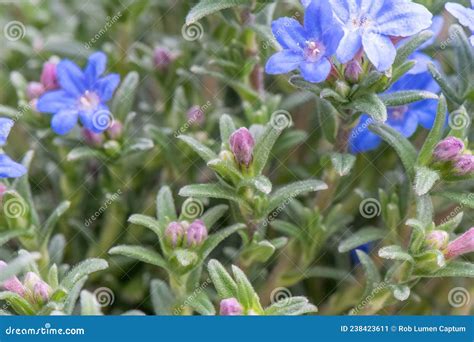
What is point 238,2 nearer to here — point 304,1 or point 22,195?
point 304,1

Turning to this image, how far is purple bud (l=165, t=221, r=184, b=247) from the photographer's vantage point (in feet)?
10.8

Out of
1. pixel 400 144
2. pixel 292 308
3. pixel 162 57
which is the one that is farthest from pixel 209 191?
pixel 162 57

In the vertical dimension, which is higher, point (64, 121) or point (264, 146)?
point (64, 121)

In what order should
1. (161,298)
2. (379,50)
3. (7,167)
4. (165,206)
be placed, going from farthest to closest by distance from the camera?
(161,298), (165,206), (7,167), (379,50)

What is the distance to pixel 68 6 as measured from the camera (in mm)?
5125

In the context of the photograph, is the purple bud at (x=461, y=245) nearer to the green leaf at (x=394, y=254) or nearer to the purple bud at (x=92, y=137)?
the green leaf at (x=394, y=254)

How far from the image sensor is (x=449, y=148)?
10.4 ft

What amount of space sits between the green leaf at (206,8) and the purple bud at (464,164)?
3.92 feet

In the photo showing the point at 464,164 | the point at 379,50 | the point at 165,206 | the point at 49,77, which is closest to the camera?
the point at 379,50

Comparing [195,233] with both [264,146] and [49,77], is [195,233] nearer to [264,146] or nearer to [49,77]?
[264,146]

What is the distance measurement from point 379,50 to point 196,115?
133cm

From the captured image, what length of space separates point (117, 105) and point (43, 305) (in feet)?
3.98

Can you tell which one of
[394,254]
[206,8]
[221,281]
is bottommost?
[394,254]

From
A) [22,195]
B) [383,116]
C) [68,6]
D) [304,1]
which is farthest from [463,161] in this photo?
[68,6]
